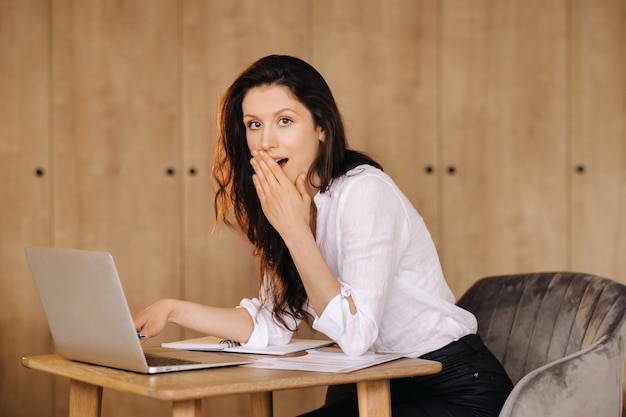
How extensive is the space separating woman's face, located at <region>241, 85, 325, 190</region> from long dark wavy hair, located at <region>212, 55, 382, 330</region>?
0.06 ft

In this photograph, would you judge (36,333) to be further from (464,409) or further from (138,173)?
(464,409)

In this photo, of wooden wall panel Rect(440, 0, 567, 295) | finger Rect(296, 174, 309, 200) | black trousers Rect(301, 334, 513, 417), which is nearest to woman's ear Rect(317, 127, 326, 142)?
finger Rect(296, 174, 309, 200)

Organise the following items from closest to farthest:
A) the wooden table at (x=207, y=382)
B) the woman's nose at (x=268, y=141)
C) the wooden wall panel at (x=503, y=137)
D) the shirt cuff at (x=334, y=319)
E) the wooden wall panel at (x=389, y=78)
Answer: the wooden table at (x=207, y=382) → the shirt cuff at (x=334, y=319) → the woman's nose at (x=268, y=141) → the wooden wall panel at (x=389, y=78) → the wooden wall panel at (x=503, y=137)

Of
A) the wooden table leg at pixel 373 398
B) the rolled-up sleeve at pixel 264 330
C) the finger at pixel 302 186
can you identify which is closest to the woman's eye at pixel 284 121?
the finger at pixel 302 186

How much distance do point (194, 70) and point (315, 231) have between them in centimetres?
186

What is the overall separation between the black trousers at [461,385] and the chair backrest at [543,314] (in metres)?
0.23

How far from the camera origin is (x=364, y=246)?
65.9 inches

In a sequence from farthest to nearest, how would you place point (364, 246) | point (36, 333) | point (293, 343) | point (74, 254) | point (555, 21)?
1. point (555, 21)
2. point (36, 333)
3. point (293, 343)
4. point (364, 246)
5. point (74, 254)

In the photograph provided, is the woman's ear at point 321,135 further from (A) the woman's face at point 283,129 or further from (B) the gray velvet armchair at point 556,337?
(B) the gray velvet armchair at point 556,337

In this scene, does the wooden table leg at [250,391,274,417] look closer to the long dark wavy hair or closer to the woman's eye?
the long dark wavy hair

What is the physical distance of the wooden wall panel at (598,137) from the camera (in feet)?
12.7

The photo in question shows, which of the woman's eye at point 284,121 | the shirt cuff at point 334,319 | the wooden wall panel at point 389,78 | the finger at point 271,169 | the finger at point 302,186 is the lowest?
the shirt cuff at point 334,319

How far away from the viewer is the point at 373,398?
1485 mm

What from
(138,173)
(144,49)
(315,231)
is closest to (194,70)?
(144,49)
